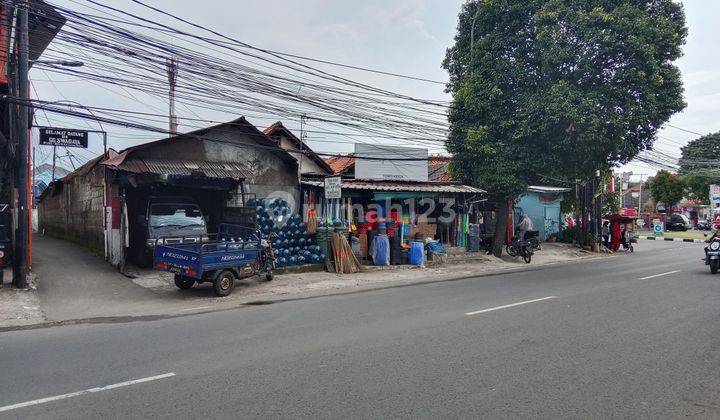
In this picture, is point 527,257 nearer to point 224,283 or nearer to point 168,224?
point 224,283

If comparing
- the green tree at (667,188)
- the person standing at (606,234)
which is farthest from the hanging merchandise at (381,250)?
the green tree at (667,188)

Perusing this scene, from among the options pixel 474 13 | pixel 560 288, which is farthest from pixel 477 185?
pixel 560 288

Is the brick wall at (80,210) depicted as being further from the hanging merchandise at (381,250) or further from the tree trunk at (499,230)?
the tree trunk at (499,230)

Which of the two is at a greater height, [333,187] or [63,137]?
[63,137]

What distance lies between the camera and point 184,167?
14734 millimetres

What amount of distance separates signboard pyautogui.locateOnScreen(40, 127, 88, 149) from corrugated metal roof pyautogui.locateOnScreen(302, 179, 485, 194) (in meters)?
7.05

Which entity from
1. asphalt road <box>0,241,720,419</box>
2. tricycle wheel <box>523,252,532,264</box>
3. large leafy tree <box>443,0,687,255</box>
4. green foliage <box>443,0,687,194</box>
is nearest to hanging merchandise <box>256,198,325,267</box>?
asphalt road <box>0,241,720,419</box>

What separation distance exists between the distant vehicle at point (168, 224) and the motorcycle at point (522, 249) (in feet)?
41.4

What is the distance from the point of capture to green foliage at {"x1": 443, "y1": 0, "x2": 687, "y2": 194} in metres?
16.3

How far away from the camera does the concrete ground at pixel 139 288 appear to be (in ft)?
31.7

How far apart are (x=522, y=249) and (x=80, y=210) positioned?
1736cm

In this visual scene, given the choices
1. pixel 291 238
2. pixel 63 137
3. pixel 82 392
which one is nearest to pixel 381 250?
pixel 291 238

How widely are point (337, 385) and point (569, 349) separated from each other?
314 cm

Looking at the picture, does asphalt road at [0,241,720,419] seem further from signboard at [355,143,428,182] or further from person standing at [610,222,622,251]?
person standing at [610,222,622,251]
